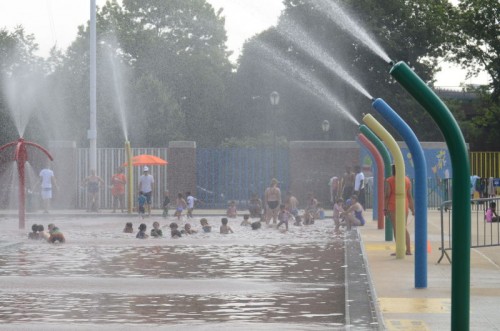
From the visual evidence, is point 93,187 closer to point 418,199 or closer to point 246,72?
point 418,199

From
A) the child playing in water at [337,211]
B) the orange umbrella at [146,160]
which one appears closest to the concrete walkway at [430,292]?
the child playing in water at [337,211]

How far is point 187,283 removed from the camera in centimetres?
1608

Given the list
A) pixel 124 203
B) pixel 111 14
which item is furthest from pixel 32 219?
pixel 111 14

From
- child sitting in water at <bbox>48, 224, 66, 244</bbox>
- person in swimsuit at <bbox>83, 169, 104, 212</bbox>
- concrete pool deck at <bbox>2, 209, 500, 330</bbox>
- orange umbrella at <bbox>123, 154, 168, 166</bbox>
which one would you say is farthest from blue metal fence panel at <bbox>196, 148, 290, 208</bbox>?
concrete pool deck at <bbox>2, 209, 500, 330</bbox>

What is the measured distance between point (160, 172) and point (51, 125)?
104 feet

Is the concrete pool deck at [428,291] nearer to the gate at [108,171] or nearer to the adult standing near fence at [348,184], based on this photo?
the adult standing near fence at [348,184]

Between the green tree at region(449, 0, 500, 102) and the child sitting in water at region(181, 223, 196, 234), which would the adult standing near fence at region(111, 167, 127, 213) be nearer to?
the child sitting in water at region(181, 223, 196, 234)

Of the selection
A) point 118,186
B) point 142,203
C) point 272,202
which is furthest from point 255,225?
point 118,186

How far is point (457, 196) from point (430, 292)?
551cm

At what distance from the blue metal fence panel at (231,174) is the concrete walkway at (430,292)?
22.1 metres

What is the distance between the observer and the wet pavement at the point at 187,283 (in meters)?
12.4

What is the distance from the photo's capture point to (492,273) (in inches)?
671

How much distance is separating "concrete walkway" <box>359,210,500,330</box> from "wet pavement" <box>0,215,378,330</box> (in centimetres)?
24

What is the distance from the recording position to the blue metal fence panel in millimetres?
44281
